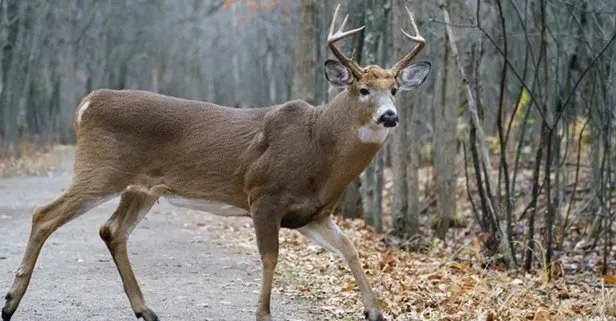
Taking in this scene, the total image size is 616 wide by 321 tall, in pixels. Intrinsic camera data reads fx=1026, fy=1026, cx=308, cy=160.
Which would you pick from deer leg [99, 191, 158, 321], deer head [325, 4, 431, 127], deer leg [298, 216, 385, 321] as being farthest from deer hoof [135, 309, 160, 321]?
deer head [325, 4, 431, 127]

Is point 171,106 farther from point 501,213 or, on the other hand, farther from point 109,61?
point 109,61

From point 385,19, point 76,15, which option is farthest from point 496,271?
point 76,15

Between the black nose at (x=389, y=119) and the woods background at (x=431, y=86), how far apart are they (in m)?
3.31

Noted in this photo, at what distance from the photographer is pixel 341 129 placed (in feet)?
26.9

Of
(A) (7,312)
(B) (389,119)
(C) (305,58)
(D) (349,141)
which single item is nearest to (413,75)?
(D) (349,141)

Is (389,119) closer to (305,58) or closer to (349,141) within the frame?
(349,141)

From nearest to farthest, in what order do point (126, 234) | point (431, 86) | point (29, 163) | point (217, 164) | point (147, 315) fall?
point (147, 315) → point (217, 164) → point (126, 234) → point (431, 86) → point (29, 163)

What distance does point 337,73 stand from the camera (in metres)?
8.23

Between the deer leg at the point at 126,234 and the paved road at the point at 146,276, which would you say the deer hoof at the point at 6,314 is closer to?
the paved road at the point at 146,276

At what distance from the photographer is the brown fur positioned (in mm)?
8008

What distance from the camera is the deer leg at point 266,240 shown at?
7.93m

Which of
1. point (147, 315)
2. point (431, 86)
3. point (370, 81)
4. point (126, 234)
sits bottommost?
point (431, 86)

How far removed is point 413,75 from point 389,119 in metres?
0.99

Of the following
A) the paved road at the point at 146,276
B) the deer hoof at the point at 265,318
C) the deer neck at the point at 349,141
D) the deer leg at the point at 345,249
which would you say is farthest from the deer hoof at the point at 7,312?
the deer neck at the point at 349,141
